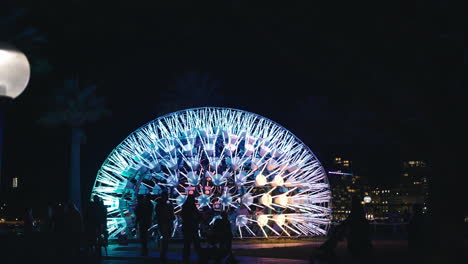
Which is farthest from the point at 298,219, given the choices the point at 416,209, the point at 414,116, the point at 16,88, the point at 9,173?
the point at 9,173

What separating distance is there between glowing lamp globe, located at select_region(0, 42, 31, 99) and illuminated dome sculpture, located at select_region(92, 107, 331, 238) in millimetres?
18157

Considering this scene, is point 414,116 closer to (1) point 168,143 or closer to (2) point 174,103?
(1) point 168,143

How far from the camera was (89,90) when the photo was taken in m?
38.6

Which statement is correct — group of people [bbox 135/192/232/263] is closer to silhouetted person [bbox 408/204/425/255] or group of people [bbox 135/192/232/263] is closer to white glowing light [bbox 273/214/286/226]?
silhouetted person [bbox 408/204/425/255]

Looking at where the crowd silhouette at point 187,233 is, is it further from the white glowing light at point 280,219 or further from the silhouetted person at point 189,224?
the white glowing light at point 280,219

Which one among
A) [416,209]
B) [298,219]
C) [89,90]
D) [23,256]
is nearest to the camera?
[23,256]

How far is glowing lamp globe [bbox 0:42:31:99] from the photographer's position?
5.77 metres

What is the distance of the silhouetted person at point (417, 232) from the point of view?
16.1 meters

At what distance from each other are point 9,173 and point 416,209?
2263 inches

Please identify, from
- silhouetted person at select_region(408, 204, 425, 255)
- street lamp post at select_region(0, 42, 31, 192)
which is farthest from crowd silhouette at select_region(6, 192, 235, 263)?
silhouetted person at select_region(408, 204, 425, 255)

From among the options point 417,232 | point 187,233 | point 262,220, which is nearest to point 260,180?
point 262,220

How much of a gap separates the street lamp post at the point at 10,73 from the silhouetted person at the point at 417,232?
490 inches

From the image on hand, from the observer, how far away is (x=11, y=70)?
5797 mm

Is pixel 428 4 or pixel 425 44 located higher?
pixel 428 4
